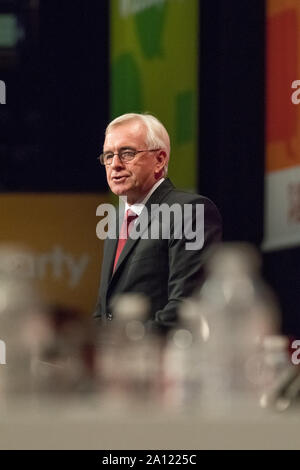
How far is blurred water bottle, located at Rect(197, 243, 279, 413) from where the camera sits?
49.1 inches

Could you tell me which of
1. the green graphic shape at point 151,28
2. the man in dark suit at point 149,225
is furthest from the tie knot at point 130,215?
the green graphic shape at point 151,28

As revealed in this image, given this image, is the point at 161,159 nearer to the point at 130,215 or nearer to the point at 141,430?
the point at 130,215

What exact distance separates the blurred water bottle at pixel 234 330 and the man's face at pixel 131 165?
1007mm

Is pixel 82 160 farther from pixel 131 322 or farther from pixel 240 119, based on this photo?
pixel 131 322

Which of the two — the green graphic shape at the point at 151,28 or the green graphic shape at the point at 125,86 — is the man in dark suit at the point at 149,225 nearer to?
the green graphic shape at the point at 151,28

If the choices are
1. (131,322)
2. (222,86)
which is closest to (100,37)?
(222,86)

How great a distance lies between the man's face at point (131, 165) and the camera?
241 cm

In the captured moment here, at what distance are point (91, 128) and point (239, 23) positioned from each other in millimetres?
1755

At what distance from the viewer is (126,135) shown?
96.1 inches

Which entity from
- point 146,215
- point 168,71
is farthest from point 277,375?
point 168,71

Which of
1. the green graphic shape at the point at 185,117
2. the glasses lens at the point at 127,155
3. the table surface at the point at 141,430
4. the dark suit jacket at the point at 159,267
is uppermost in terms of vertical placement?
the green graphic shape at the point at 185,117

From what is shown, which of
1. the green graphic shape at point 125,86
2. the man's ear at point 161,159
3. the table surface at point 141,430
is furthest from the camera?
the green graphic shape at point 125,86

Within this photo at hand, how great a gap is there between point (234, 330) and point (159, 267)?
0.97m

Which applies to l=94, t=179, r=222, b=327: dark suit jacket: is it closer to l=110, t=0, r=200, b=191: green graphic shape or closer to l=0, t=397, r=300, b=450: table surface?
l=0, t=397, r=300, b=450: table surface
